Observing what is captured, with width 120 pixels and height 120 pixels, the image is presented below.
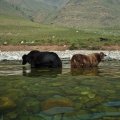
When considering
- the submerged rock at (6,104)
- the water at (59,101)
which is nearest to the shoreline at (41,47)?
the water at (59,101)

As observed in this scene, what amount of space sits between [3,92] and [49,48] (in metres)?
48.9

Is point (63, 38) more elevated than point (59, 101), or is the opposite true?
point (63, 38)

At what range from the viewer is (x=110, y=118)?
39.4 ft

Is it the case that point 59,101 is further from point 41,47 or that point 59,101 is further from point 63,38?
point 63,38

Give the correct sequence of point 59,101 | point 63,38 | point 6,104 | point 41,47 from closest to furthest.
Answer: point 6,104 < point 59,101 < point 41,47 < point 63,38

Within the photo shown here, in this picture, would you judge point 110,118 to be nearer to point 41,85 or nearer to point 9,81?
point 41,85

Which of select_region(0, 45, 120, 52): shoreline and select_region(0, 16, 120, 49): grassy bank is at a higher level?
select_region(0, 16, 120, 49): grassy bank

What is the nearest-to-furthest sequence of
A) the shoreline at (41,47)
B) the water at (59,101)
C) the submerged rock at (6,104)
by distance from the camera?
the water at (59,101) < the submerged rock at (6,104) < the shoreline at (41,47)

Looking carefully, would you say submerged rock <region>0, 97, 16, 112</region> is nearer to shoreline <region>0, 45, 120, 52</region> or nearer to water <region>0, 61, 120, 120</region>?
water <region>0, 61, 120, 120</region>

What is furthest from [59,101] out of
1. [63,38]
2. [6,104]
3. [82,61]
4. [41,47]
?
[63,38]

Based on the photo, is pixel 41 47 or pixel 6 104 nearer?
pixel 6 104

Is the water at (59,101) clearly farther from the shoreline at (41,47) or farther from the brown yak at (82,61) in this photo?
the shoreline at (41,47)

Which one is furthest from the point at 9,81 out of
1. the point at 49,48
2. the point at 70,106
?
the point at 49,48

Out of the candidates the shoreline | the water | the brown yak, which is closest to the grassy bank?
the shoreline
